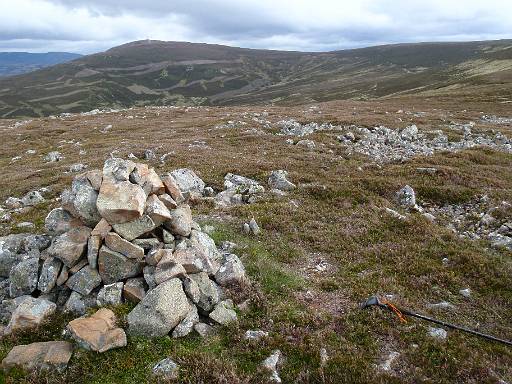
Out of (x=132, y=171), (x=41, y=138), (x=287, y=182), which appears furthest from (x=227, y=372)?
(x=41, y=138)

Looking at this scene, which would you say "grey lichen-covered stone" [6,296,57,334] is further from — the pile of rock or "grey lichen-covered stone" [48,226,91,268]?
"grey lichen-covered stone" [48,226,91,268]

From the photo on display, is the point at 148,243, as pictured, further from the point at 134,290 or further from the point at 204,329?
the point at 204,329

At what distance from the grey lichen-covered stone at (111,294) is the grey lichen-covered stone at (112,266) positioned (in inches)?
13.1

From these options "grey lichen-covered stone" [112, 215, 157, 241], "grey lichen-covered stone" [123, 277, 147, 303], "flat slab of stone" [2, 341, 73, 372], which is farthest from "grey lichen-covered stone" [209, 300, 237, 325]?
"flat slab of stone" [2, 341, 73, 372]

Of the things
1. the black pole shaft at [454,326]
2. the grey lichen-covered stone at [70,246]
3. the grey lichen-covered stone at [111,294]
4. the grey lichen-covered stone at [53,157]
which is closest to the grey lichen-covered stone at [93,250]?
the grey lichen-covered stone at [70,246]

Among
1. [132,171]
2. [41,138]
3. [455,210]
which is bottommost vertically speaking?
[41,138]

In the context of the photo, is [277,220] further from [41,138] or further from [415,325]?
[41,138]

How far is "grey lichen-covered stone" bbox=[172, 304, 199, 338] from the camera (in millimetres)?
11086

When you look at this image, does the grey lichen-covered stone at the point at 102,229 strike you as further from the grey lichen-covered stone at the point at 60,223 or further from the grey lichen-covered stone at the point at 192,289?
the grey lichen-covered stone at the point at 192,289

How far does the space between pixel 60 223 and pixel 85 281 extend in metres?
2.86

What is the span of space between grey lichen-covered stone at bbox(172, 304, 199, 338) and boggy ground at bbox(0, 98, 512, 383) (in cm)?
30

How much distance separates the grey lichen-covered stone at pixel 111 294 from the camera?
39.3ft

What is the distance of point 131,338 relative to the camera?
1082 centimetres

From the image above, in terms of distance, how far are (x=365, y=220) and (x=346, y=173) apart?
8.68 m
